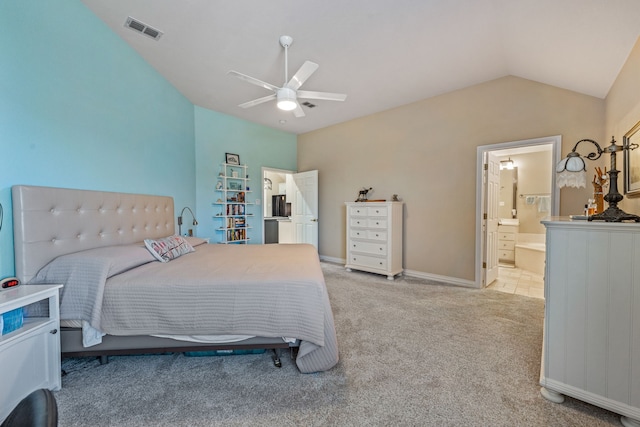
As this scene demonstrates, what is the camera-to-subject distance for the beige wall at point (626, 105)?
Result: 1898 mm

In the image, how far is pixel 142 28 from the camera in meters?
2.57

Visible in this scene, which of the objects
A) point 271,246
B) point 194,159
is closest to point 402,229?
point 271,246

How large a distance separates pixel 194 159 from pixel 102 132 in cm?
178

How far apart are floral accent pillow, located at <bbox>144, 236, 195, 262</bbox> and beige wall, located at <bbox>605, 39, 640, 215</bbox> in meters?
3.86

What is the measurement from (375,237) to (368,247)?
0.23 m

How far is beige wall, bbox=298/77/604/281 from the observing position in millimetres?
3137

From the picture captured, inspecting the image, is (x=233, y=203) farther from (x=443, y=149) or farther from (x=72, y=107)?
(x=443, y=149)

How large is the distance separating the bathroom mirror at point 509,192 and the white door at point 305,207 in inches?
169

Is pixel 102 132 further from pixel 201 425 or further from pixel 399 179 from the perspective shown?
pixel 399 179

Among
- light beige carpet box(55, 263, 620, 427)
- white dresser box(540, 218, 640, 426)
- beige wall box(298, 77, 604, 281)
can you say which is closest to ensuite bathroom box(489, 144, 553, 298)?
beige wall box(298, 77, 604, 281)

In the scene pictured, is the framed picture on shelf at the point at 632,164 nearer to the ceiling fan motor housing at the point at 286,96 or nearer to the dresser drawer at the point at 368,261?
the ceiling fan motor housing at the point at 286,96

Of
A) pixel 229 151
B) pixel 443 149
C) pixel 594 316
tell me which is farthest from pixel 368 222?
pixel 594 316

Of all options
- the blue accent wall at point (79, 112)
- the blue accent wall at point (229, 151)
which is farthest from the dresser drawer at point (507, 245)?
the blue accent wall at point (79, 112)

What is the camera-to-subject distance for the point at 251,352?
2137 mm
